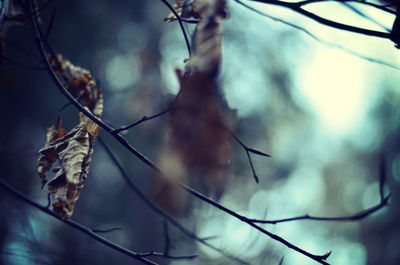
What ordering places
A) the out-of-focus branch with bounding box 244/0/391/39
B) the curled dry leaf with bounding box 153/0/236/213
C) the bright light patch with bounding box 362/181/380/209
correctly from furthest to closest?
the bright light patch with bounding box 362/181/380/209, the out-of-focus branch with bounding box 244/0/391/39, the curled dry leaf with bounding box 153/0/236/213

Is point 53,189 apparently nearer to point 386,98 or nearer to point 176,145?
point 176,145

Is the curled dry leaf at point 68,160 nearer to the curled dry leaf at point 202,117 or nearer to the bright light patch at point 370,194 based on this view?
the curled dry leaf at point 202,117

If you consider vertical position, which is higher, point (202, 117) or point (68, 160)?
point (202, 117)

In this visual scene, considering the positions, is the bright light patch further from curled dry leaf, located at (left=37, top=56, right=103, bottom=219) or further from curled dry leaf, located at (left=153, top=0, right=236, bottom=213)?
curled dry leaf, located at (left=37, top=56, right=103, bottom=219)

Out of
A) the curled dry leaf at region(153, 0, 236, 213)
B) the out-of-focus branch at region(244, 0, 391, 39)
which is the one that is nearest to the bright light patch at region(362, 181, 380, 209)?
the curled dry leaf at region(153, 0, 236, 213)

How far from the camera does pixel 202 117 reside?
100 cm

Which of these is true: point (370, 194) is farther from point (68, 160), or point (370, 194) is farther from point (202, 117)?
point (68, 160)

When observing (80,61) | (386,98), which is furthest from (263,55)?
(386,98)

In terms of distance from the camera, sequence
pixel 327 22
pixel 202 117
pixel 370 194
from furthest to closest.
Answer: pixel 370 194, pixel 202 117, pixel 327 22

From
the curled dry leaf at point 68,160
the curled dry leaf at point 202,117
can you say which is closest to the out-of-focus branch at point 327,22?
the curled dry leaf at point 202,117

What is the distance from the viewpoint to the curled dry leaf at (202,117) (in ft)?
2.31

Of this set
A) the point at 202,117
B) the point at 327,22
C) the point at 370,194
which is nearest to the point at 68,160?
the point at 202,117

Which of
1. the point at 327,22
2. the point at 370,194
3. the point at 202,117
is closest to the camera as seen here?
the point at 327,22

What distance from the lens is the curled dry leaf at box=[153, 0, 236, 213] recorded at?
0.70 metres
